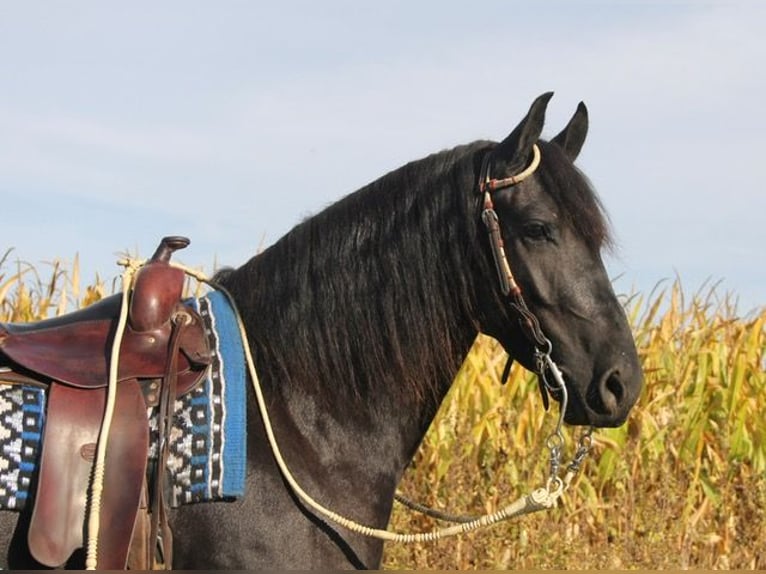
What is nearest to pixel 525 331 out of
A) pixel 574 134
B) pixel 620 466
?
pixel 574 134

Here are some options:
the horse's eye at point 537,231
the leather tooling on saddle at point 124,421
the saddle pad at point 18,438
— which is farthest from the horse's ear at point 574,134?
the saddle pad at point 18,438

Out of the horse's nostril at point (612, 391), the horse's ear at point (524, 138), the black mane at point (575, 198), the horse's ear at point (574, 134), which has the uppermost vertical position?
the horse's ear at point (574, 134)

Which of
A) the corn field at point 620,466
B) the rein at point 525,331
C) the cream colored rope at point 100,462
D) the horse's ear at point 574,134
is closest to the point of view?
the cream colored rope at point 100,462

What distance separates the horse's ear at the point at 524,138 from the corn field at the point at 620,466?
2579mm

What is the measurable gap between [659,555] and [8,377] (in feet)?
11.5

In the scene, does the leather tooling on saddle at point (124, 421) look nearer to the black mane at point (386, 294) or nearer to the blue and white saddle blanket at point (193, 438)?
the blue and white saddle blanket at point (193, 438)

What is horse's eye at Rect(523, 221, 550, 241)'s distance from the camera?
3.17 m

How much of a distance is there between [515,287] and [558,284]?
12 cm

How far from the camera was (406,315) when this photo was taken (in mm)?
3221

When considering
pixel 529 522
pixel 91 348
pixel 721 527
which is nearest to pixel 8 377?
pixel 91 348

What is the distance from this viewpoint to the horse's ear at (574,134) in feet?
11.6

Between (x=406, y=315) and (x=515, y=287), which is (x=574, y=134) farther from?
(x=406, y=315)

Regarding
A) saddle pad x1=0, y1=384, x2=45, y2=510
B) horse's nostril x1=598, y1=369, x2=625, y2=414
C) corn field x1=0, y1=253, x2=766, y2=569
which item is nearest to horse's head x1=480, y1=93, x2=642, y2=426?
horse's nostril x1=598, y1=369, x2=625, y2=414

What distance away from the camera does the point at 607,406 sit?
124 inches
